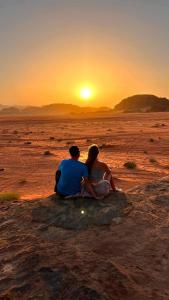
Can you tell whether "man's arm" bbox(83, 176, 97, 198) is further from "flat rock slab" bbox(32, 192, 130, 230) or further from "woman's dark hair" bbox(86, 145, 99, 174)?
"woman's dark hair" bbox(86, 145, 99, 174)

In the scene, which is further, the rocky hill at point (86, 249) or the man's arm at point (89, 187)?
the man's arm at point (89, 187)

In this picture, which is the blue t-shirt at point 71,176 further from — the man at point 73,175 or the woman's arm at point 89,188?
the woman's arm at point 89,188

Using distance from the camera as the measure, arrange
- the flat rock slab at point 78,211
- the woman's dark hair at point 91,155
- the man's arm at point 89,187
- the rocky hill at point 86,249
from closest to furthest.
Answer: the rocky hill at point 86,249
the flat rock slab at point 78,211
the man's arm at point 89,187
the woman's dark hair at point 91,155

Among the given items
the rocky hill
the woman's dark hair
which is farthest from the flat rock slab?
the woman's dark hair

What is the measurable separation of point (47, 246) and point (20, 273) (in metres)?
1.01

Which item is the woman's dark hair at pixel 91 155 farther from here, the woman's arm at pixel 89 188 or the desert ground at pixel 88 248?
the desert ground at pixel 88 248

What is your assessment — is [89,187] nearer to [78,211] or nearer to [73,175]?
[73,175]

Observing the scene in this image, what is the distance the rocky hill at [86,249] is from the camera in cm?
582

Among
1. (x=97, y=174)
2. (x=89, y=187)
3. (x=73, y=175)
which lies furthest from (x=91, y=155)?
(x=89, y=187)

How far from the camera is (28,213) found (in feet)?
29.3

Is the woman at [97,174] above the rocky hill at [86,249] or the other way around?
above

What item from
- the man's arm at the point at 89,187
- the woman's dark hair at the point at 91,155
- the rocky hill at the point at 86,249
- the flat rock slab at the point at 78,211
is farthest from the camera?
the woman's dark hair at the point at 91,155

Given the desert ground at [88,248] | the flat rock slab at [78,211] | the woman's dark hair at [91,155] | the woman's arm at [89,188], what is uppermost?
the woman's dark hair at [91,155]

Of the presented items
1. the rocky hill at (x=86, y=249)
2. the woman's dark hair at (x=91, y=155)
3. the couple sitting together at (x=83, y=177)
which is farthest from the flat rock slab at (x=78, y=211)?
the woman's dark hair at (x=91, y=155)
